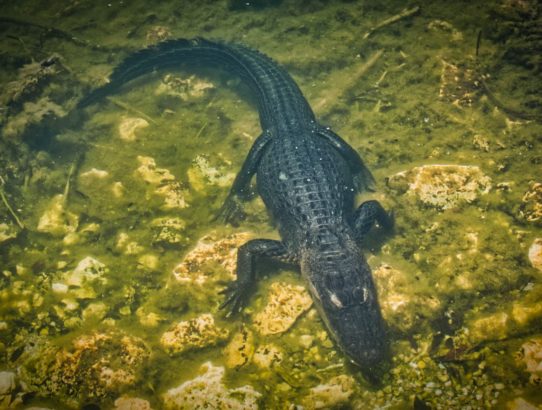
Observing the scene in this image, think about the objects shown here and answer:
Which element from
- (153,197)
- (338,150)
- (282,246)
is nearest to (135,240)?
(153,197)

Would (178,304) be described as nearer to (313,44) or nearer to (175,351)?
(175,351)

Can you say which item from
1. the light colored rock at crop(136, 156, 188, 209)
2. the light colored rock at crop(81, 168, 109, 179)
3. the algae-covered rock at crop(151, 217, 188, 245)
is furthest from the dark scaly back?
the algae-covered rock at crop(151, 217, 188, 245)

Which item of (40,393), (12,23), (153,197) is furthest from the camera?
(12,23)

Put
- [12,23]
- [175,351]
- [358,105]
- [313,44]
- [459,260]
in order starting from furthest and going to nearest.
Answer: [12,23]
[313,44]
[358,105]
[459,260]
[175,351]

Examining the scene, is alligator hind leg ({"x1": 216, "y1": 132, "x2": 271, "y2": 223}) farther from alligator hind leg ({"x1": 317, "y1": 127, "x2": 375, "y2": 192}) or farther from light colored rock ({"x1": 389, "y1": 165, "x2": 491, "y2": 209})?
light colored rock ({"x1": 389, "y1": 165, "x2": 491, "y2": 209})

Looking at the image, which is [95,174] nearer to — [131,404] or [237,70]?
[237,70]

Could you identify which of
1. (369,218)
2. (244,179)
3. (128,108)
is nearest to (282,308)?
(369,218)

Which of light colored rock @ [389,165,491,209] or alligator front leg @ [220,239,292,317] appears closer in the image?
alligator front leg @ [220,239,292,317]
